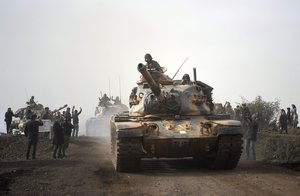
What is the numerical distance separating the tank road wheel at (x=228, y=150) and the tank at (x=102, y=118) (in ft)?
72.7

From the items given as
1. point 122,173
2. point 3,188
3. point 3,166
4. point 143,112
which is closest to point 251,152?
point 143,112

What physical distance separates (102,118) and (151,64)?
20.0m

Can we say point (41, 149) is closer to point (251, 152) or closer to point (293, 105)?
point (251, 152)

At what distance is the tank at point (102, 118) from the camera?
36031 mm

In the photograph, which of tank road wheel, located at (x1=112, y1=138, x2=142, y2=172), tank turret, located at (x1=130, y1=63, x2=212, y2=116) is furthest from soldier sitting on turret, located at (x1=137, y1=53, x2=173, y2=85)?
tank road wheel, located at (x1=112, y1=138, x2=142, y2=172)

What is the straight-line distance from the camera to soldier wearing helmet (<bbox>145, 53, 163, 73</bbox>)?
16.7m

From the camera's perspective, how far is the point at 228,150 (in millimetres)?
13125

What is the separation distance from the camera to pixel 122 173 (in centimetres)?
1295

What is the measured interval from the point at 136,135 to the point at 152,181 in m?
1.74

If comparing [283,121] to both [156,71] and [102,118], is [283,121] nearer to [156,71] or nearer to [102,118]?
[156,71]

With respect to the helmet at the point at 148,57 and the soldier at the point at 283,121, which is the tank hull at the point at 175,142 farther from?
the soldier at the point at 283,121

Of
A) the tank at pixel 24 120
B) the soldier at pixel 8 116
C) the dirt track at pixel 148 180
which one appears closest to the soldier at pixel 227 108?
the tank at pixel 24 120

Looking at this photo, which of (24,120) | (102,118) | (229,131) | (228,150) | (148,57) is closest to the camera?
(229,131)

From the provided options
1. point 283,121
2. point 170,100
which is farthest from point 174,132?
point 283,121
